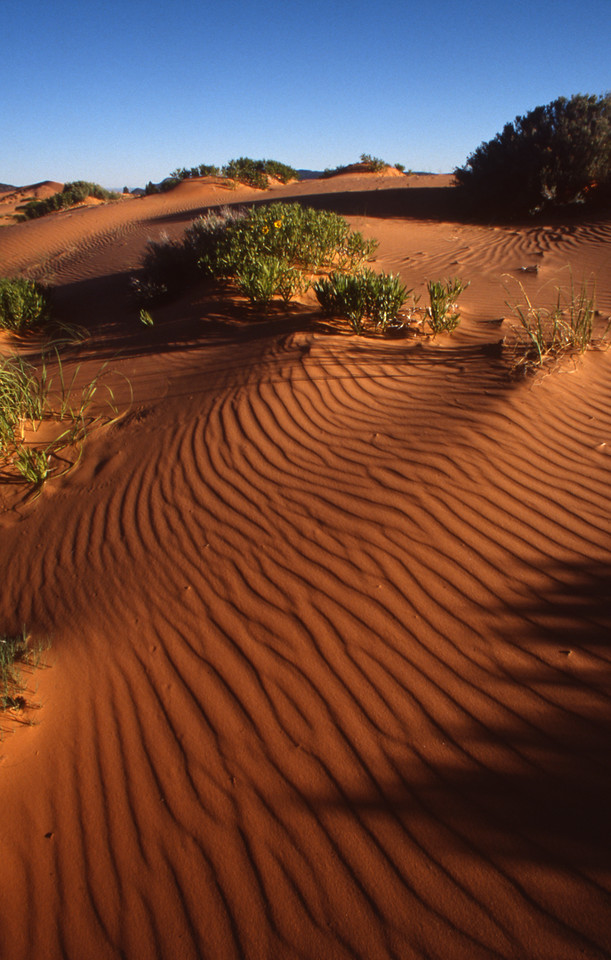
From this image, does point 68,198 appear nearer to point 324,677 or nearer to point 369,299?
point 369,299

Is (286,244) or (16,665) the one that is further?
(286,244)

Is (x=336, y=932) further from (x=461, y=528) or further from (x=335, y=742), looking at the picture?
(x=461, y=528)

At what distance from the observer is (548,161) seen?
471 inches

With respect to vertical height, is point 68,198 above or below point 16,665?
above

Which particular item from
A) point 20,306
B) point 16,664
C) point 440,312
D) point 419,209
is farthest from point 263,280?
point 419,209

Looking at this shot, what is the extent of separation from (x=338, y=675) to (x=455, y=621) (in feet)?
2.00

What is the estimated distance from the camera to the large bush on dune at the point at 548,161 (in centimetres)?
1164

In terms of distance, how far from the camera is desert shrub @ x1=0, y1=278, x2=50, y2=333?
8.12 m

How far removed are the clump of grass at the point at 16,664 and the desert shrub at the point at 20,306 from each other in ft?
23.6

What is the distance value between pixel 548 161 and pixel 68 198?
23.5m

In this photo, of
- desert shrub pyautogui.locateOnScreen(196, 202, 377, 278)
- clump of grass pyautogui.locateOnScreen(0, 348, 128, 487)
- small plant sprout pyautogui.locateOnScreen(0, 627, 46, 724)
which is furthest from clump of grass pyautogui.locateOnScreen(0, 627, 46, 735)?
desert shrub pyautogui.locateOnScreen(196, 202, 377, 278)

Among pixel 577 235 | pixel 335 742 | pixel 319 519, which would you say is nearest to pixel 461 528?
pixel 319 519

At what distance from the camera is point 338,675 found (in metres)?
2.22

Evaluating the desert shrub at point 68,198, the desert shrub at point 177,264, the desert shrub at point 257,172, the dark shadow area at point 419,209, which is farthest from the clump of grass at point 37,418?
the desert shrub at point 68,198
